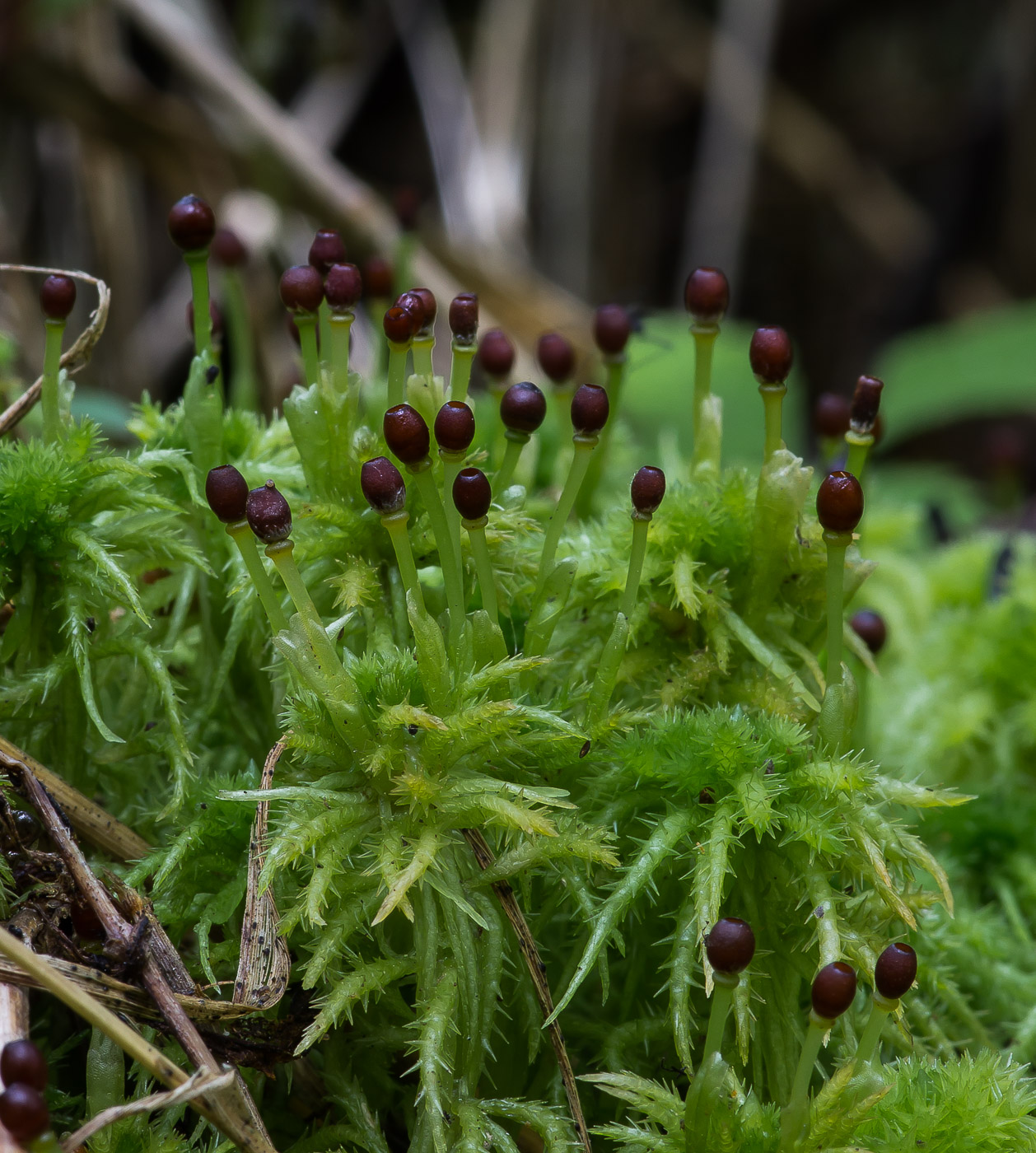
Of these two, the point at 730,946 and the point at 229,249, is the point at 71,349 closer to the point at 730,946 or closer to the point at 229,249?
the point at 229,249

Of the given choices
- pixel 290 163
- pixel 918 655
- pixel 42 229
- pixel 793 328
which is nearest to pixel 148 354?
pixel 42 229

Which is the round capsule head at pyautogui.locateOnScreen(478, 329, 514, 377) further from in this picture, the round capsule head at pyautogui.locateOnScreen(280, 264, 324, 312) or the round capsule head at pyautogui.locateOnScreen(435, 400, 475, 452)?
the round capsule head at pyautogui.locateOnScreen(435, 400, 475, 452)

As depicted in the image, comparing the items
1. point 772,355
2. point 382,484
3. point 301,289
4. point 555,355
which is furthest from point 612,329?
point 382,484

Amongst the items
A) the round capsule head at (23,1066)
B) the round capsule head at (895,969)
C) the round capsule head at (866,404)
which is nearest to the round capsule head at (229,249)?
the round capsule head at (866,404)

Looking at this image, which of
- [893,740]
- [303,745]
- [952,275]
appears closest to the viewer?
[303,745]

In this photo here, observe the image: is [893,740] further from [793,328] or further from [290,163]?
[793,328]

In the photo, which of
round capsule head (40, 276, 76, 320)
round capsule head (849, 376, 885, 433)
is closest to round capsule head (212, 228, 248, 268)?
round capsule head (40, 276, 76, 320)
